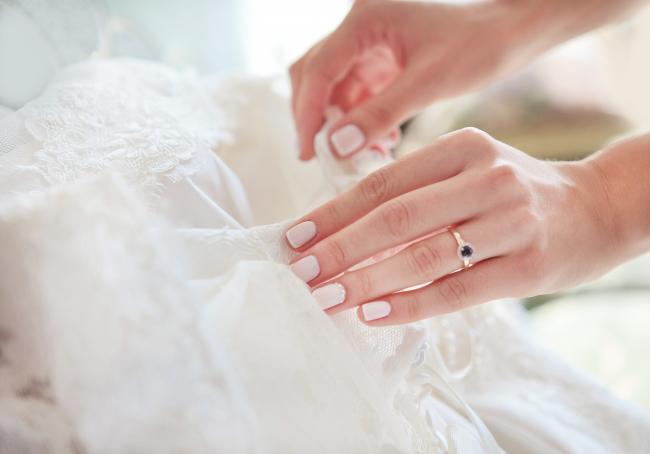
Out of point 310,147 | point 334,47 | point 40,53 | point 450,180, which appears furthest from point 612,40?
point 40,53

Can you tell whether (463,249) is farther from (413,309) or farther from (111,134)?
(111,134)

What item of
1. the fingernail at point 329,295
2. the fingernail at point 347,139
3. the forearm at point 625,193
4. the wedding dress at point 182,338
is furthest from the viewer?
the fingernail at point 347,139

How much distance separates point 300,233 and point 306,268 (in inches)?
1.6

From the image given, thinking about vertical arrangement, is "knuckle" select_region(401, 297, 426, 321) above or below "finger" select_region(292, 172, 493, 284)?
below

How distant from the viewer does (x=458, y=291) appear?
0.60 metres

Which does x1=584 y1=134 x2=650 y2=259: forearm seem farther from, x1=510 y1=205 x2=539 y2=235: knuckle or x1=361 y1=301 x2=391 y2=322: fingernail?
x1=361 y1=301 x2=391 y2=322: fingernail

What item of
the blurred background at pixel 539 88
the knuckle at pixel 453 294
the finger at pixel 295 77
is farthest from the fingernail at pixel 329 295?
the blurred background at pixel 539 88

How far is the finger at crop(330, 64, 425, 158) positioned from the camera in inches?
33.5

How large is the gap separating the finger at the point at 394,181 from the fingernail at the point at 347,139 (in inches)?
8.6

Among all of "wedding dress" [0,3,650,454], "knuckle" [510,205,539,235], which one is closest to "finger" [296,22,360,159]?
"wedding dress" [0,3,650,454]

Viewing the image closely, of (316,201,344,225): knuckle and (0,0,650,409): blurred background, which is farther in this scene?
(0,0,650,409): blurred background

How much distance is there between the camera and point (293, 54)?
1560mm

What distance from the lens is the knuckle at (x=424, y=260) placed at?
0.59 m

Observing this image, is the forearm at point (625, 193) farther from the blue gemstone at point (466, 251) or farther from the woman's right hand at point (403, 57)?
the woman's right hand at point (403, 57)
